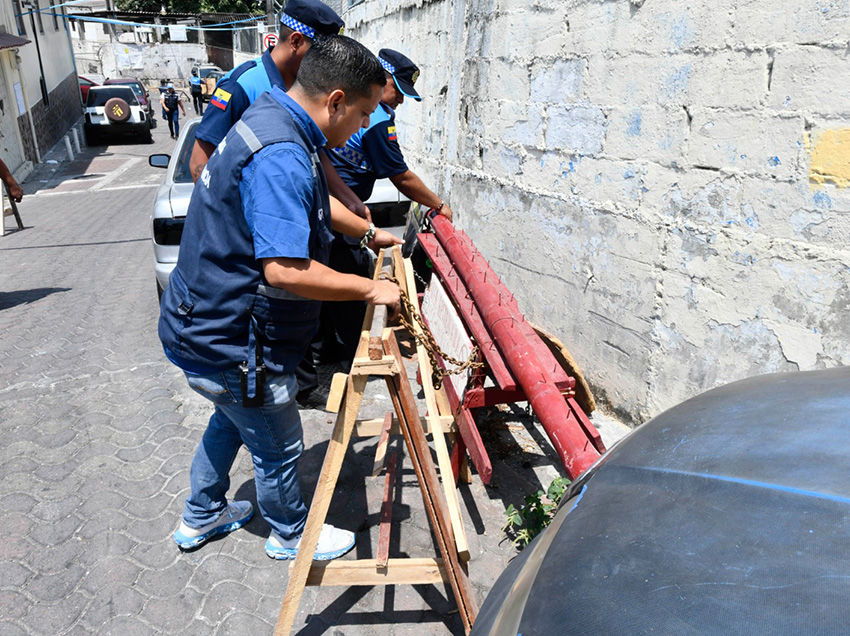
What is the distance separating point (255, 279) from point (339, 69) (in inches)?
31.3

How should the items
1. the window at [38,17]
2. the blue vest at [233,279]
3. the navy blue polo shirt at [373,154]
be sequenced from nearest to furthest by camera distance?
the blue vest at [233,279] < the navy blue polo shirt at [373,154] < the window at [38,17]

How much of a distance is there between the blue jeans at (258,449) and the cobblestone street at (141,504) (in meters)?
0.24

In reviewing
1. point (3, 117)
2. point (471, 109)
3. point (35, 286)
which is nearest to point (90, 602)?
point (471, 109)

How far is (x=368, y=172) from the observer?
405 centimetres

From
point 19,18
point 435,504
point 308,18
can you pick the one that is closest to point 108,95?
point 19,18

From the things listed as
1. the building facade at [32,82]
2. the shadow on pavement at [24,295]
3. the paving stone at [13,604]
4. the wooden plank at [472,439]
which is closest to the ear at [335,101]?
the wooden plank at [472,439]

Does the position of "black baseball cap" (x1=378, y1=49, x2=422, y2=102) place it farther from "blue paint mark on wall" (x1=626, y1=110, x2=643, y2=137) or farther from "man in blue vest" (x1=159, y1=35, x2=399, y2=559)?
"man in blue vest" (x1=159, y1=35, x2=399, y2=559)

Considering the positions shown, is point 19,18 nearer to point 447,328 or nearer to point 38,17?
point 38,17

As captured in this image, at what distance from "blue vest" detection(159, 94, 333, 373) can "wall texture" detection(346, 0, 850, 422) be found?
2.04 m

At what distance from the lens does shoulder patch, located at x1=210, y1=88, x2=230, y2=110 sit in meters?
3.71

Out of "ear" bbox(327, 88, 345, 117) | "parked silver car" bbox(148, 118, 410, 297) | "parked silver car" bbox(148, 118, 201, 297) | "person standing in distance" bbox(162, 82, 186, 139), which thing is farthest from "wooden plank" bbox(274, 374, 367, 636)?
"person standing in distance" bbox(162, 82, 186, 139)

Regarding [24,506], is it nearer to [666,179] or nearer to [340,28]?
Result: [340,28]

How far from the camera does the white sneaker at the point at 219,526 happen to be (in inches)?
114

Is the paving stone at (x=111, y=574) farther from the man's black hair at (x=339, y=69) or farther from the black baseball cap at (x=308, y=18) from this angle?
the black baseball cap at (x=308, y=18)
